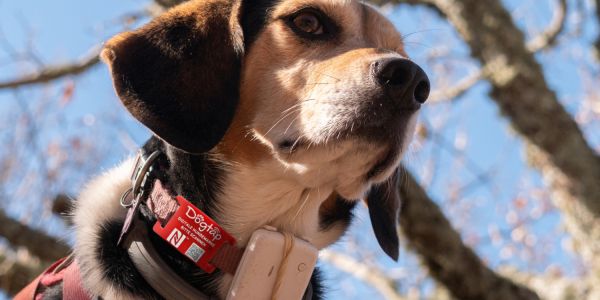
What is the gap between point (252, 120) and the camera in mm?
2438

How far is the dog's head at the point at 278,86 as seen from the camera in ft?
7.36

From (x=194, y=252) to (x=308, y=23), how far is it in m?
1.04

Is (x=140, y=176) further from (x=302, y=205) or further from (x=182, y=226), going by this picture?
(x=302, y=205)

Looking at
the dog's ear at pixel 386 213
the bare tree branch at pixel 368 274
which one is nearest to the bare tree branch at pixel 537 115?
the bare tree branch at pixel 368 274

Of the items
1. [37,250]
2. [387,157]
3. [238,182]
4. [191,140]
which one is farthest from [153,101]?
[37,250]

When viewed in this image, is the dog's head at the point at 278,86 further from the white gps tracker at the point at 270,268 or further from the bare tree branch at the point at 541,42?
the bare tree branch at the point at 541,42

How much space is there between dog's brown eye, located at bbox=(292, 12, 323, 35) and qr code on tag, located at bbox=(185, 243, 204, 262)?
3.17ft

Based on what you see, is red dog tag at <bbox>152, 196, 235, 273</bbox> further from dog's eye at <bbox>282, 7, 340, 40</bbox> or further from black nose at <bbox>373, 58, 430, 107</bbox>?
dog's eye at <bbox>282, 7, 340, 40</bbox>

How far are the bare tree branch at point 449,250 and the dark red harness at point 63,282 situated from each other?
2252 mm

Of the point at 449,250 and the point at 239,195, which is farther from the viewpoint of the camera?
the point at 449,250

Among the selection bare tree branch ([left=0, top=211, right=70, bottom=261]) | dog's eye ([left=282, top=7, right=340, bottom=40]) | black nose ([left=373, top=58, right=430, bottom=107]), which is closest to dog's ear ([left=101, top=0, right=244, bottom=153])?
dog's eye ([left=282, top=7, right=340, bottom=40])

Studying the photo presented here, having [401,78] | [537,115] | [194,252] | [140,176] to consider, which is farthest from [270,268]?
[537,115]

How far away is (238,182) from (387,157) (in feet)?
1.86

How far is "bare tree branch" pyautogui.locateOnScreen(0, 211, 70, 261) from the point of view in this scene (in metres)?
3.90
